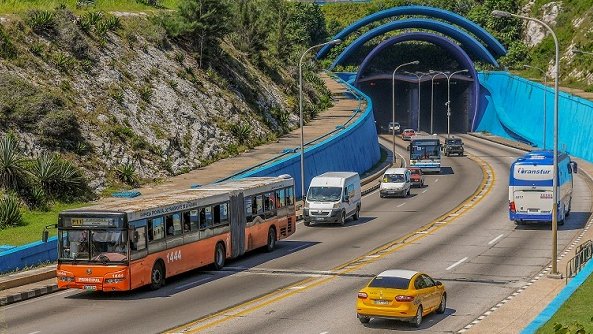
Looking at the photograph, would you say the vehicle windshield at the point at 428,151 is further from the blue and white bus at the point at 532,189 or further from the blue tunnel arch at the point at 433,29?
the blue tunnel arch at the point at 433,29

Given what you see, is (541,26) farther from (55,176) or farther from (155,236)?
(155,236)

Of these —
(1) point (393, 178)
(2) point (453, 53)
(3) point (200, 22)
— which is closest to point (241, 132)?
(3) point (200, 22)

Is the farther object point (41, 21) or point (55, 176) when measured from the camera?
point (41, 21)

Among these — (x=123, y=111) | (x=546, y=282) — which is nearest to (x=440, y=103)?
(x=123, y=111)

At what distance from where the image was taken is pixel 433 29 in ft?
473

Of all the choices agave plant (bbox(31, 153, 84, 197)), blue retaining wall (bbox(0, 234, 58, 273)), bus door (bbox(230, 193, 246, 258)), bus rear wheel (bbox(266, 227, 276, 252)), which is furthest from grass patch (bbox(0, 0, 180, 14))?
bus door (bbox(230, 193, 246, 258))

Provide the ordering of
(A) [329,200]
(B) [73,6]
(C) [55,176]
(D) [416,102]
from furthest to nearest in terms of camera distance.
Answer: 1. (D) [416,102]
2. (B) [73,6]
3. (A) [329,200]
4. (C) [55,176]

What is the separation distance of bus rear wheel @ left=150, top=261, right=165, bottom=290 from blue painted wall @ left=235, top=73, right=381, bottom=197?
1977 centimetres

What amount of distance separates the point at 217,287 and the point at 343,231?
53.4 feet

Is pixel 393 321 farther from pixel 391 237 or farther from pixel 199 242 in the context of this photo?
pixel 391 237

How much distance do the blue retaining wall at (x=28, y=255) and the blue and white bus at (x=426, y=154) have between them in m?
46.8

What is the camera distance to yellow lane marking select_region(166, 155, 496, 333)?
26594 millimetres

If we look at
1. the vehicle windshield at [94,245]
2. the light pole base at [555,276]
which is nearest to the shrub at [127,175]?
the vehicle windshield at [94,245]

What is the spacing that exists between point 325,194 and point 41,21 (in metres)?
22.1
